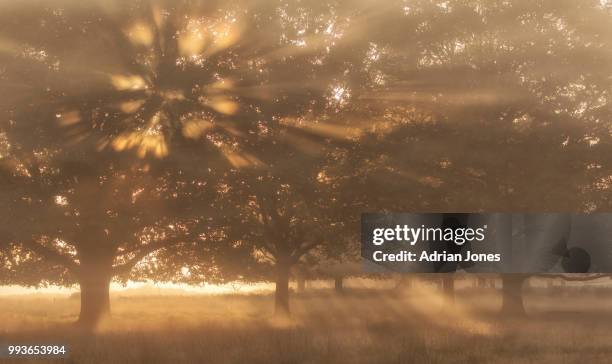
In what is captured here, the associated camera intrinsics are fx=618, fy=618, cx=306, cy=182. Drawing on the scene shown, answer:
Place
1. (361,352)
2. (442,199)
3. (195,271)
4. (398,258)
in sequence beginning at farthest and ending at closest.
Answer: (195,271) < (442,199) < (398,258) < (361,352)

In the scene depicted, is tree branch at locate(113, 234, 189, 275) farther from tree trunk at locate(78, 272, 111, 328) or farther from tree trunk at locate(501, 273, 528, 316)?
tree trunk at locate(501, 273, 528, 316)

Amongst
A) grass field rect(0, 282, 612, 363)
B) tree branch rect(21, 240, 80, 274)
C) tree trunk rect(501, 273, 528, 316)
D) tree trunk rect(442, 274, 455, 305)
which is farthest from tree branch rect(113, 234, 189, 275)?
tree trunk rect(501, 273, 528, 316)

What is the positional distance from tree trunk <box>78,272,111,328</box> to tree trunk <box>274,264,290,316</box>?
23.3ft

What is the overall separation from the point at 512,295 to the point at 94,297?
2006 centimetres

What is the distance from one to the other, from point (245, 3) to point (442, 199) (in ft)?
28.0

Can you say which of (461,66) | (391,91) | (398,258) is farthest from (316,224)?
(461,66)

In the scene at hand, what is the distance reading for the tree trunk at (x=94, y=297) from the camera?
78.5 feet

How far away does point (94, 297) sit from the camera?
2411 centimetres

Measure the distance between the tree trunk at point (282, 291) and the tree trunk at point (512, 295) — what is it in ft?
35.8

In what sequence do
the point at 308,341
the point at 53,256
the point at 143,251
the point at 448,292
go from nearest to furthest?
the point at 308,341 < the point at 53,256 < the point at 143,251 < the point at 448,292

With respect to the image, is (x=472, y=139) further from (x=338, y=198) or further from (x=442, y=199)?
(x=338, y=198)

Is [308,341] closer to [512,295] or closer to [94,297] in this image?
[94,297]

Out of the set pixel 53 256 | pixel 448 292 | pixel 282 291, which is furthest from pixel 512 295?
pixel 53 256

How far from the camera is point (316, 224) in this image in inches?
827
